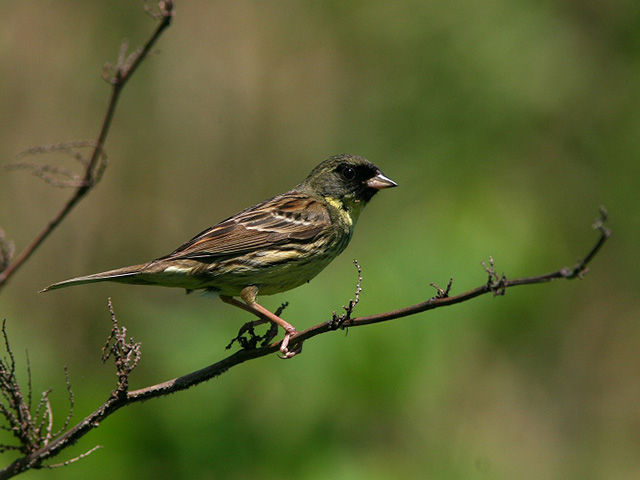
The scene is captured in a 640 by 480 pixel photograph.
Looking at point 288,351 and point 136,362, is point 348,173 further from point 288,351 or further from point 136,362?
point 136,362

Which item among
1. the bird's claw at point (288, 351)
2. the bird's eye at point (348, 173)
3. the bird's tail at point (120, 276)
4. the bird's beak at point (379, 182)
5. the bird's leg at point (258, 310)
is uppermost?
the bird's eye at point (348, 173)

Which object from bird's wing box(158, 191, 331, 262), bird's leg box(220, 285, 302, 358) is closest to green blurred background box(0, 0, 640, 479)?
bird's wing box(158, 191, 331, 262)

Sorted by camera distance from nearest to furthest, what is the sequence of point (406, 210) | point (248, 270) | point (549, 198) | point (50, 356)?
point (248, 270) → point (50, 356) → point (406, 210) → point (549, 198)

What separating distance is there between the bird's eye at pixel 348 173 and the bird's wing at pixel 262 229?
260 millimetres

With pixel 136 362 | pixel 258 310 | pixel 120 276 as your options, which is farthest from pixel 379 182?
pixel 136 362

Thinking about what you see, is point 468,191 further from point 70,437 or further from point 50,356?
point 70,437

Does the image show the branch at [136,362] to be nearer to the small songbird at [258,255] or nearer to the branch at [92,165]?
the branch at [92,165]

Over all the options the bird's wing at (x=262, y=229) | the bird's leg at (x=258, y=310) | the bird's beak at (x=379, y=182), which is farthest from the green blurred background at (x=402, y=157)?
the bird's leg at (x=258, y=310)

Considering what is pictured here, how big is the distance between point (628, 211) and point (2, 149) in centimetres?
521

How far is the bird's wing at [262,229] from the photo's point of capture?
4.24 metres

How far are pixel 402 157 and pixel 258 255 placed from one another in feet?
9.05

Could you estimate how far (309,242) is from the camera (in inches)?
172

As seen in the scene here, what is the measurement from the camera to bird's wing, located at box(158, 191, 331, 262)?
167 inches

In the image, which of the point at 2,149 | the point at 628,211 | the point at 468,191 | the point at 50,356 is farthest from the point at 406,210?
the point at 2,149
